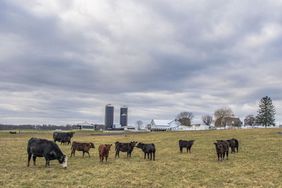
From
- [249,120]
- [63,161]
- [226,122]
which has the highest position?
[249,120]

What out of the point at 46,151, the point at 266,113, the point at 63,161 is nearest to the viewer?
the point at 63,161

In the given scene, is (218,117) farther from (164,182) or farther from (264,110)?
(164,182)

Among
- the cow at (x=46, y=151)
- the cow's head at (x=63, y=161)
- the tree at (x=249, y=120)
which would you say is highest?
the tree at (x=249, y=120)

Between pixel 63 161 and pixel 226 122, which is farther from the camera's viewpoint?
pixel 226 122

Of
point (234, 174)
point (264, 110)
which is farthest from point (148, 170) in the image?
point (264, 110)

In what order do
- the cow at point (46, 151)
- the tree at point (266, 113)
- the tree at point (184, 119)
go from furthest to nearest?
the tree at point (184, 119)
the tree at point (266, 113)
the cow at point (46, 151)

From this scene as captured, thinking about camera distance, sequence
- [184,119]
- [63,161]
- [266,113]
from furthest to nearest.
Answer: [184,119] < [266,113] < [63,161]

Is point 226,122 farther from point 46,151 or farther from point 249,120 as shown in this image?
point 46,151

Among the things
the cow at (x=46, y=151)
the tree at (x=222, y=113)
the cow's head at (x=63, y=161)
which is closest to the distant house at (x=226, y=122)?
the tree at (x=222, y=113)

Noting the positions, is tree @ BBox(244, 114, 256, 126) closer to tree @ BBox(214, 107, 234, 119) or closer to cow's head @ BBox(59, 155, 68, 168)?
tree @ BBox(214, 107, 234, 119)

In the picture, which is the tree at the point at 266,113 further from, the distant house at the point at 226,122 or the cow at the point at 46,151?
the cow at the point at 46,151

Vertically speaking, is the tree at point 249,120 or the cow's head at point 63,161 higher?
the tree at point 249,120

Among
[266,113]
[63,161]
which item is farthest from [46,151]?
[266,113]

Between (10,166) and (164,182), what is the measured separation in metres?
11.3
